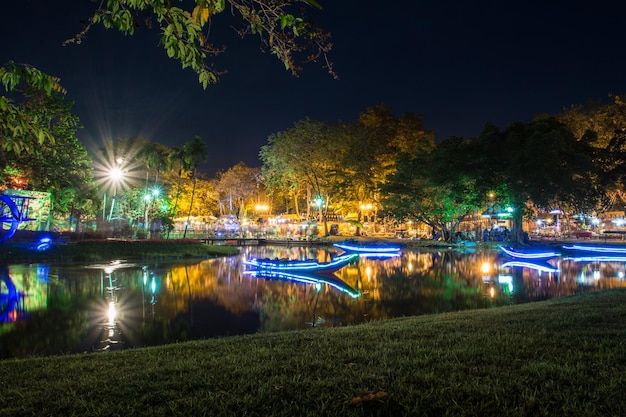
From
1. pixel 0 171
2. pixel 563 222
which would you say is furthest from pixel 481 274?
pixel 563 222

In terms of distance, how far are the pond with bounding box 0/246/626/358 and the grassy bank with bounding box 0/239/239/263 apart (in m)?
3.02

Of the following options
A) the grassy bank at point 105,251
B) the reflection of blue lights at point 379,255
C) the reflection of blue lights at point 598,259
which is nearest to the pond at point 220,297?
the reflection of blue lights at point 598,259

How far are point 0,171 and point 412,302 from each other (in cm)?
2426

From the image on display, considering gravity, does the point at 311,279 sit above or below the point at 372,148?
below

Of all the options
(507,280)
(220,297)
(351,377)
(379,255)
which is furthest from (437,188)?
(351,377)

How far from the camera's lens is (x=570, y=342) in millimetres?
6246

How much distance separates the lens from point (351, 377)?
16.1 feet

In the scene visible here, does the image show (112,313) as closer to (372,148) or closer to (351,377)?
(351,377)

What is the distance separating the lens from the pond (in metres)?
10.8

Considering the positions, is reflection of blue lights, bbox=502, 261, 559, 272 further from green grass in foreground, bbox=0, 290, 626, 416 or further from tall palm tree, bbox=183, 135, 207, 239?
tall palm tree, bbox=183, 135, 207, 239

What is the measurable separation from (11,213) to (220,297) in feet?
66.4

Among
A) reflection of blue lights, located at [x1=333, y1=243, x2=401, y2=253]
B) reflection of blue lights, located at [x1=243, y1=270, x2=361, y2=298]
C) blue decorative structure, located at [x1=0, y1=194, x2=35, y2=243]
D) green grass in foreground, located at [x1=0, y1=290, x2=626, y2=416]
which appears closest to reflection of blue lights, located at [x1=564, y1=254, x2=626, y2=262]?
reflection of blue lights, located at [x1=333, y1=243, x2=401, y2=253]

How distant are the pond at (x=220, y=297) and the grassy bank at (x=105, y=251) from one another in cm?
302

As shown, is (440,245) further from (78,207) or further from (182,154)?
(78,207)
